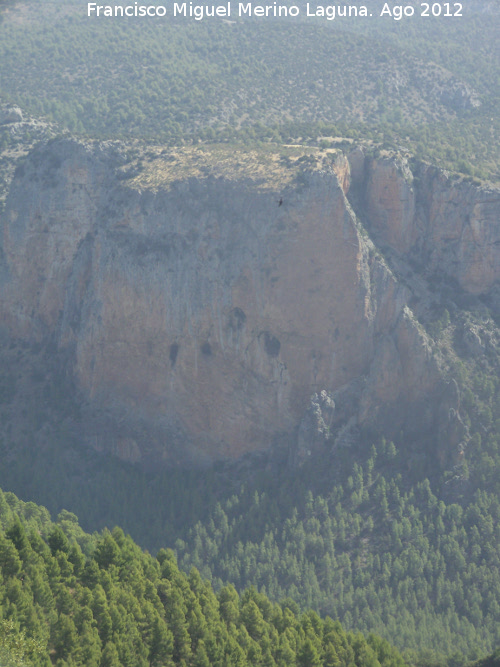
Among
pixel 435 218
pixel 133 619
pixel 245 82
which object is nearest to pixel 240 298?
pixel 435 218

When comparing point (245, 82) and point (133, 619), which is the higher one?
point (245, 82)

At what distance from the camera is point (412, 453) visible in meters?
116

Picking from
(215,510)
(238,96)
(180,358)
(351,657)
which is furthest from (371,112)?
(351,657)

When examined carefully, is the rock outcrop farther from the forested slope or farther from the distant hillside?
the forested slope

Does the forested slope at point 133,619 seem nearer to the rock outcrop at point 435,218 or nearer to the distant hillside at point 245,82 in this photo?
the rock outcrop at point 435,218

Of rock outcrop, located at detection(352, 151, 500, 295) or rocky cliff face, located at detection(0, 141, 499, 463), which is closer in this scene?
rocky cliff face, located at detection(0, 141, 499, 463)

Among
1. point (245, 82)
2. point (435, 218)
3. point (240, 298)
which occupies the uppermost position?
point (245, 82)

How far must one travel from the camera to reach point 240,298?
389 ft

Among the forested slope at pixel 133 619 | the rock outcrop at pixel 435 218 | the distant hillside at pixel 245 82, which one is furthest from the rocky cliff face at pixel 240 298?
the forested slope at pixel 133 619

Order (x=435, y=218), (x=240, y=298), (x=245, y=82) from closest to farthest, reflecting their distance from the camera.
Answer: (x=240, y=298) < (x=435, y=218) < (x=245, y=82)

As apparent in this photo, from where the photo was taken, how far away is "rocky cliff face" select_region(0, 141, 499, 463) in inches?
4660

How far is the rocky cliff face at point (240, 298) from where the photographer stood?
118m

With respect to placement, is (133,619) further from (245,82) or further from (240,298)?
(245,82)

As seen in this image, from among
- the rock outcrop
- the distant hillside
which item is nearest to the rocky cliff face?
the rock outcrop
